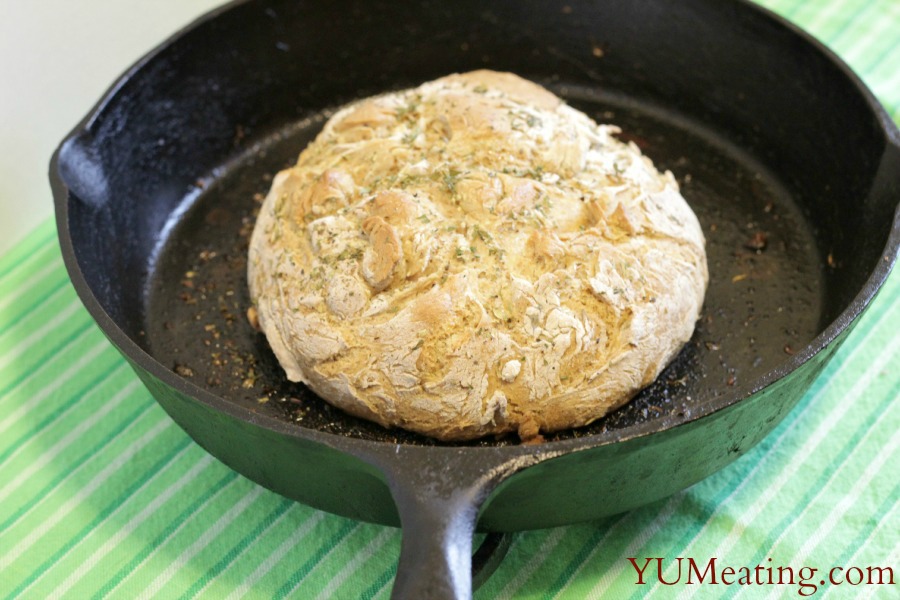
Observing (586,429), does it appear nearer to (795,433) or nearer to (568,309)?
(568,309)

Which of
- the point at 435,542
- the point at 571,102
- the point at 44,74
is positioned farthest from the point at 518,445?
the point at 44,74

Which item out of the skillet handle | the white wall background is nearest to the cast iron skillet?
the skillet handle

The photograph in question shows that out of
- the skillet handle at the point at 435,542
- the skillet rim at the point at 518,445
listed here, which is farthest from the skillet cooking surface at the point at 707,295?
the skillet handle at the point at 435,542

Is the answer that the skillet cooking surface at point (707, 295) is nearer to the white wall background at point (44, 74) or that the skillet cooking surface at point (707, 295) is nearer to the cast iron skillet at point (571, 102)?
the cast iron skillet at point (571, 102)

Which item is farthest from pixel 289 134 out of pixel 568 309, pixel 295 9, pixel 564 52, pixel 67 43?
pixel 568 309

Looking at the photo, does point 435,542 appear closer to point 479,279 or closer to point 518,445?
point 518,445
